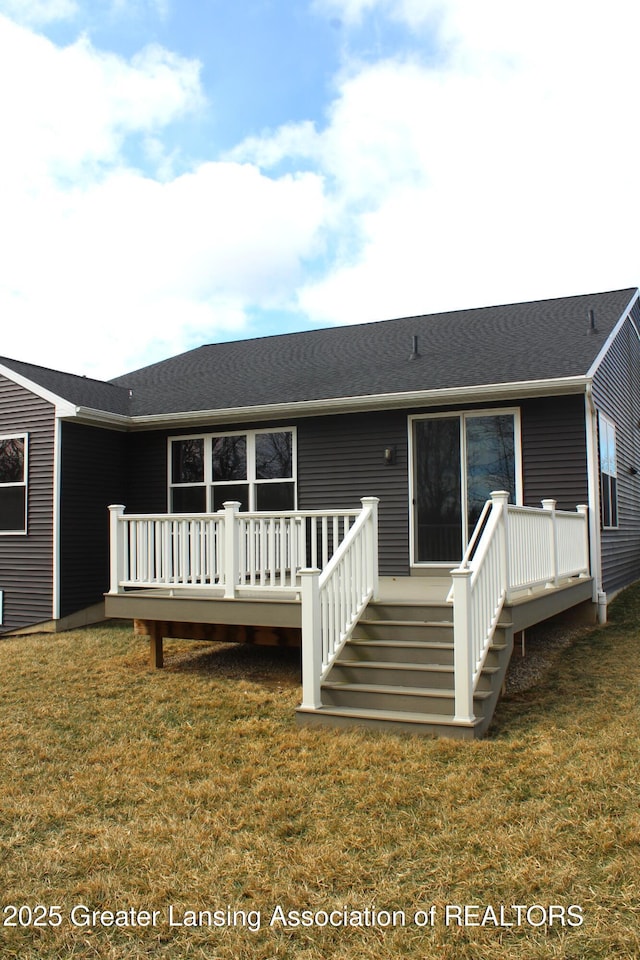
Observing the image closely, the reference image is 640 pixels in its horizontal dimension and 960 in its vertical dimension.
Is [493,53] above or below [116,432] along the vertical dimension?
above

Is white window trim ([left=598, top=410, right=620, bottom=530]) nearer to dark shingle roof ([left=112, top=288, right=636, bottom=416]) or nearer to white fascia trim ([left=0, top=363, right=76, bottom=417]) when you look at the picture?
dark shingle roof ([left=112, top=288, right=636, bottom=416])

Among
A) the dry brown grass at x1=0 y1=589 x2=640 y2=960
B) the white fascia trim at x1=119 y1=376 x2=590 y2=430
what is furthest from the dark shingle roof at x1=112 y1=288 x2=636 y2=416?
the dry brown grass at x1=0 y1=589 x2=640 y2=960

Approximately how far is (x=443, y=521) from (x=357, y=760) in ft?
17.3

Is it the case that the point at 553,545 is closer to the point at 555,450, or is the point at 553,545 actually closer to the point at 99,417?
the point at 555,450

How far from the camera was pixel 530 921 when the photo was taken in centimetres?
285

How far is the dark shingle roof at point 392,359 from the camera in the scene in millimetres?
9516

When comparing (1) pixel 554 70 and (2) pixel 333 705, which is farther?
(1) pixel 554 70

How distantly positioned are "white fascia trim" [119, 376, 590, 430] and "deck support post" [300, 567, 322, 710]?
4.15 meters

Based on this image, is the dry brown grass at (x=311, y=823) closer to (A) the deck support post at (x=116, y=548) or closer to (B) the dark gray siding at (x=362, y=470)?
(A) the deck support post at (x=116, y=548)

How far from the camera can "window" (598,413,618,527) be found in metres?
9.67

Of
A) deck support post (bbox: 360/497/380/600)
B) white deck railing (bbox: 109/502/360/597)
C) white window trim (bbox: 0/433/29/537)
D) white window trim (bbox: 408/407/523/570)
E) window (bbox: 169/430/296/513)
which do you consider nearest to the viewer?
deck support post (bbox: 360/497/380/600)

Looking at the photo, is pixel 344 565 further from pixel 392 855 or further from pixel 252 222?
pixel 252 222

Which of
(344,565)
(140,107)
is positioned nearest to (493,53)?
(140,107)

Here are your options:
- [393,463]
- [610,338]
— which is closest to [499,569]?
[393,463]
